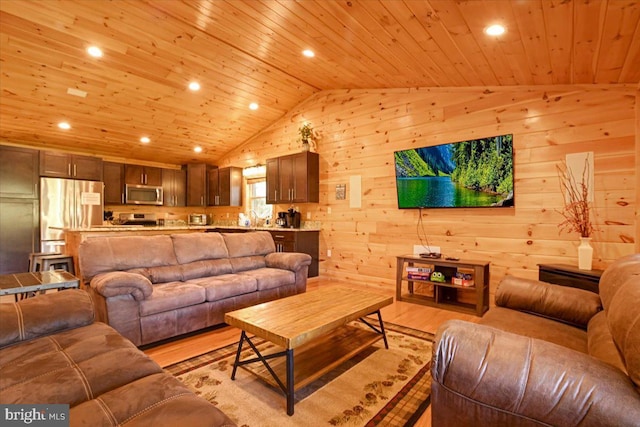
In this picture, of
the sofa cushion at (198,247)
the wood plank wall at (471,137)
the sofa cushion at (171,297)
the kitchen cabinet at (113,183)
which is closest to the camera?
the sofa cushion at (171,297)

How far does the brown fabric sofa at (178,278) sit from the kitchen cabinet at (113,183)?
4099mm

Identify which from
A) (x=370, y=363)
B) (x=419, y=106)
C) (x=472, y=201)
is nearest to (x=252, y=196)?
(x=419, y=106)

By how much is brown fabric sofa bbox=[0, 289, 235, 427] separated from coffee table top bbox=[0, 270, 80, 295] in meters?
0.66

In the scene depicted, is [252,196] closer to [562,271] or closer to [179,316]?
[179,316]

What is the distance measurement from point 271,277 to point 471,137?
3.04 meters

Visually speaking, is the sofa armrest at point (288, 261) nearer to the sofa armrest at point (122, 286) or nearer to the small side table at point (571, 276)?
the sofa armrest at point (122, 286)

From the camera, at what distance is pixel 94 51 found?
12.5 ft

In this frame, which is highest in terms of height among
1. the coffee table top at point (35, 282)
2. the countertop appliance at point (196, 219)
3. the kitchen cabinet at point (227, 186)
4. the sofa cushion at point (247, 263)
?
the kitchen cabinet at point (227, 186)

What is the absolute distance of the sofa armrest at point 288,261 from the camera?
3.80 m

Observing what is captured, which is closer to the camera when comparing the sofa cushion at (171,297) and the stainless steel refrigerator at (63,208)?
the sofa cushion at (171,297)

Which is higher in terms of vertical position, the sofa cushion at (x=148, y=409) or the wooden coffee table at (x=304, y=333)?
the sofa cushion at (x=148, y=409)

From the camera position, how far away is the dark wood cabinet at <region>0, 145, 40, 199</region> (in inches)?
206

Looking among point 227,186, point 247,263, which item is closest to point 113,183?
point 227,186

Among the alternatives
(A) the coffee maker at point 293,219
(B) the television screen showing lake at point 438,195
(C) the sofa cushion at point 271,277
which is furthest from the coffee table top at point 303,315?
(A) the coffee maker at point 293,219
